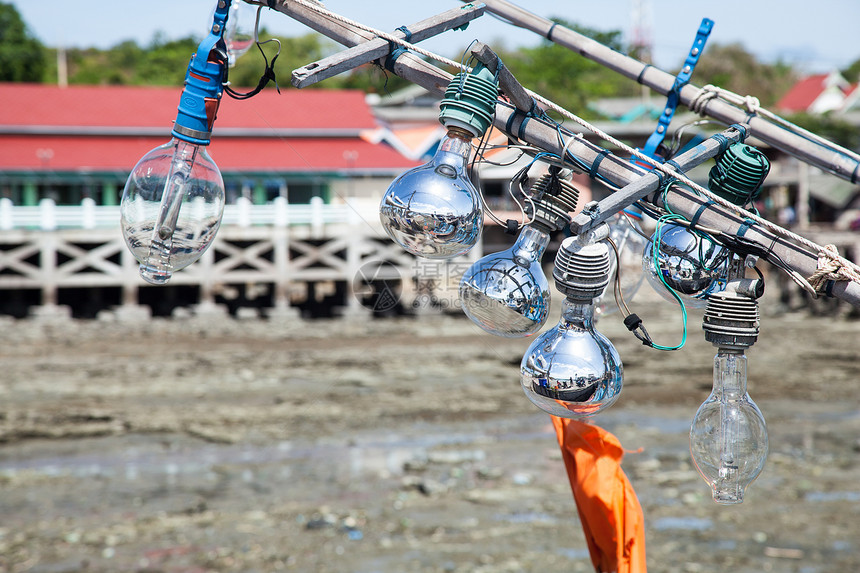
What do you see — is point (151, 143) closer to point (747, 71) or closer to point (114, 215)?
point (114, 215)

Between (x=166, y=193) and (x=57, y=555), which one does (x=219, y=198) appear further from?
(x=57, y=555)

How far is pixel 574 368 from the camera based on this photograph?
198 cm

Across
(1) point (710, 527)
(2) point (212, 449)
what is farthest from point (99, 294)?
(1) point (710, 527)

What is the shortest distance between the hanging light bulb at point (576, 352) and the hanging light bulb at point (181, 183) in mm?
903

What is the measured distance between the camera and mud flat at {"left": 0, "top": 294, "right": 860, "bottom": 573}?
9281 mm

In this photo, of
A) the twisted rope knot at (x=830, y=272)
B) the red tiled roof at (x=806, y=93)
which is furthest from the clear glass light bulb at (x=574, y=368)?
the red tiled roof at (x=806, y=93)

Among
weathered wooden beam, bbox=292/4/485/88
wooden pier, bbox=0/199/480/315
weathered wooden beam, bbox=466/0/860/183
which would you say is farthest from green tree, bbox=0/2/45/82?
weathered wooden beam, bbox=292/4/485/88

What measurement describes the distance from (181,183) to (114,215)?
24271mm

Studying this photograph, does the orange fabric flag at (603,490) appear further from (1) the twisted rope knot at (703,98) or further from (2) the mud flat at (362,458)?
(2) the mud flat at (362,458)

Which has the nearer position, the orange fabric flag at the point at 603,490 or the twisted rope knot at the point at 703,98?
the twisted rope knot at the point at 703,98

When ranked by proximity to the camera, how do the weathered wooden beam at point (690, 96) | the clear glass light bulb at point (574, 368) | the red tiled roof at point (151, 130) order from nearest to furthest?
the clear glass light bulb at point (574, 368) < the weathered wooden beam at point (690, 96) < the red tiled roof at point (151, 130)

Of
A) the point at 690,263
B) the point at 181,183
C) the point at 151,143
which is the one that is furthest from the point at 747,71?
the point at 181,183

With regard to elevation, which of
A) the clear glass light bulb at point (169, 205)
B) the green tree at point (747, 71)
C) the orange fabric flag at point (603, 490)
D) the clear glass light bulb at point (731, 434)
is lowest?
the orange fabric flag at point (603, 490)

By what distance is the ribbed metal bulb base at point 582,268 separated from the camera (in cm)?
191
